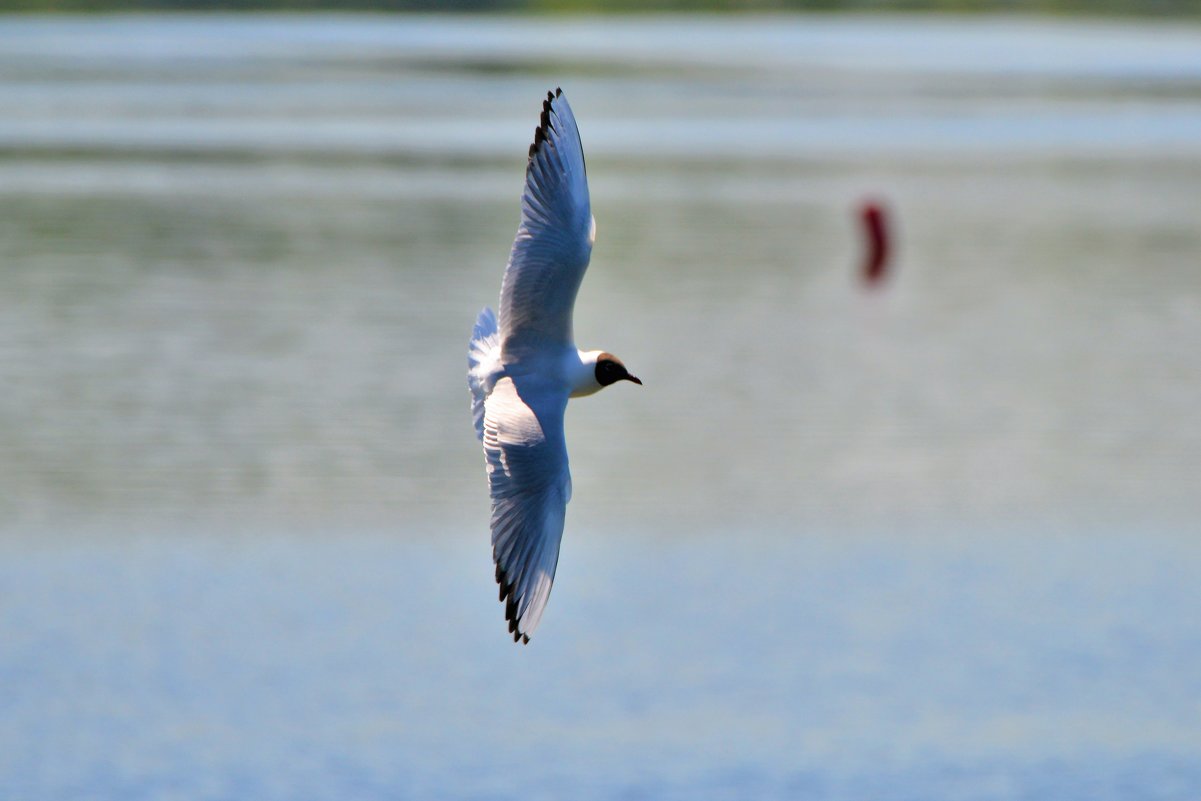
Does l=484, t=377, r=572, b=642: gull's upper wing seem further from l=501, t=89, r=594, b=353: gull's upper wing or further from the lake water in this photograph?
the lake water

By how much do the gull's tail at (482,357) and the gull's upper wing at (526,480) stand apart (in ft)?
0.47

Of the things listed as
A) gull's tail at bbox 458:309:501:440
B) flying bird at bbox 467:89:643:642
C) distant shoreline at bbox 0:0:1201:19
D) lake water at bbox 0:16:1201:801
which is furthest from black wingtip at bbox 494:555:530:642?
distant shoreline at bbox 0:0:1201:19

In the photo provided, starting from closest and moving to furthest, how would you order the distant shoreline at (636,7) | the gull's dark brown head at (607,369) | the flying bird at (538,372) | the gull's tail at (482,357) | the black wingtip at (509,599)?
the black wingtip at (509,599), the gull's dark brown head at (607,369), the flying bird at (538,372), the gull's tail at (482,357), the distant shoreline at (636,7)

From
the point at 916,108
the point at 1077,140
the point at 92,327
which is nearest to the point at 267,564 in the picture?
the point at 92,327

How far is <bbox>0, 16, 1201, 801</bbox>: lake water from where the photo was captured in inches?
723

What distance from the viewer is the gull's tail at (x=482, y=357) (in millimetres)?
7820

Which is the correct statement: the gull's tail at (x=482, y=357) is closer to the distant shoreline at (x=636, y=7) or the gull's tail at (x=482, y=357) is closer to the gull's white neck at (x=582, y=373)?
the gull's white neck at (x=582, y=373)

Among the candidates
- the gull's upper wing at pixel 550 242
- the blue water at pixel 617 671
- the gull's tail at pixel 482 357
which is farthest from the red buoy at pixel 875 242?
the gull's upper wing at pixel 550 242

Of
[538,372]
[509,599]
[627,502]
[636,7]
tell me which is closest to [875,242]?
[627,502]

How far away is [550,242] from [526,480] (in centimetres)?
84

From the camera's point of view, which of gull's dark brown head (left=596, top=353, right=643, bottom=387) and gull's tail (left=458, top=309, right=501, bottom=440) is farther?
gull's tail (left=458, top=309, right=501, bottom=440)

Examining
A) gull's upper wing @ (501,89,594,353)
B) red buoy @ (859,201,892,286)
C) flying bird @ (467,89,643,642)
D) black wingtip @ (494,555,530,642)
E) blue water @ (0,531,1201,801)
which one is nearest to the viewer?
black wingtip @ (494,555,530,642)


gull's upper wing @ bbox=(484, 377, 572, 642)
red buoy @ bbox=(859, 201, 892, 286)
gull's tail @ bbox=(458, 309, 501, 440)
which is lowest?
red buoy @ bbox=(859, 201, 892, 286)

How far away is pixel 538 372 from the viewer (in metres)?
7.61
